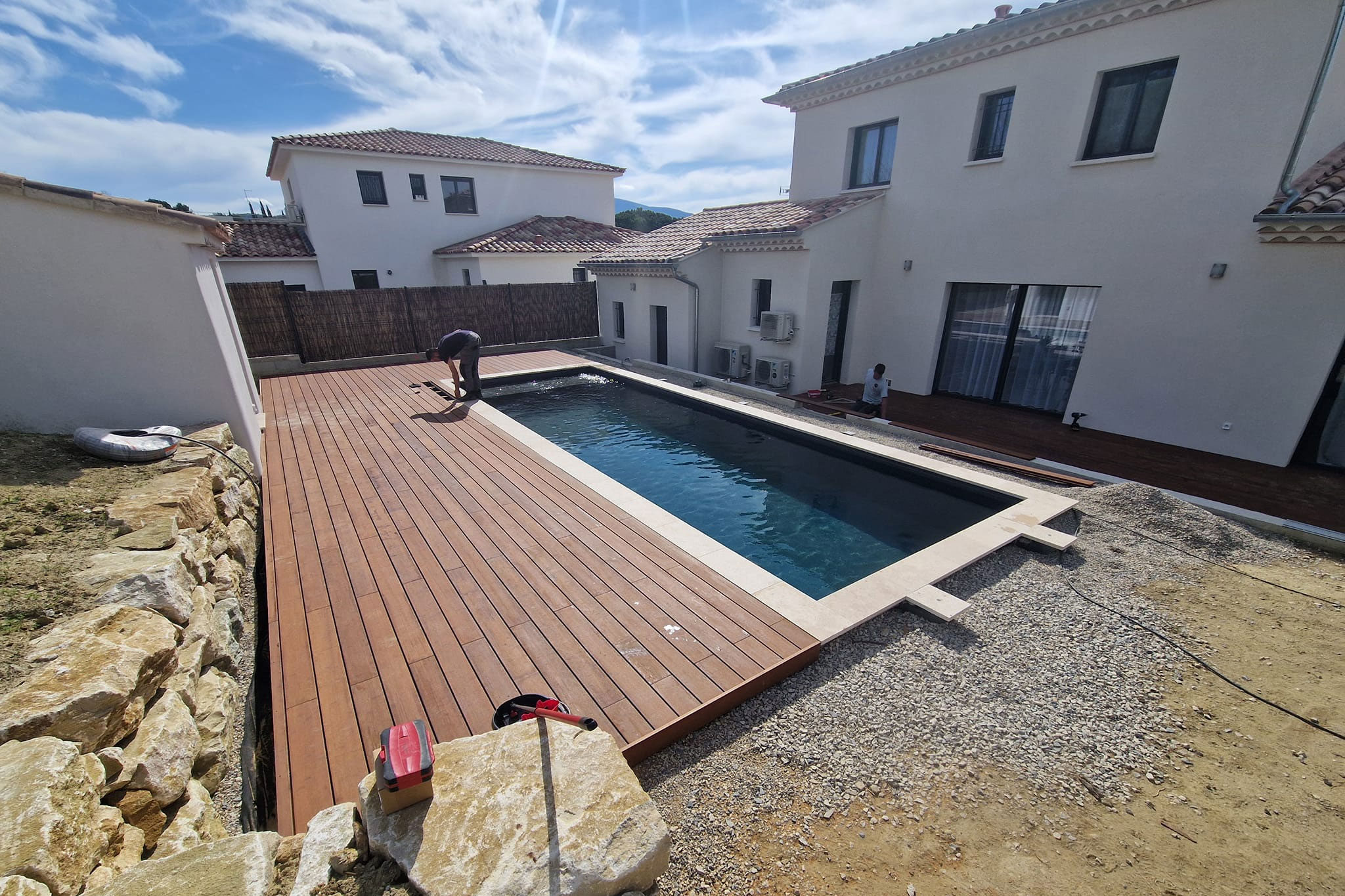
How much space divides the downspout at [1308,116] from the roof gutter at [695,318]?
862 centimetres

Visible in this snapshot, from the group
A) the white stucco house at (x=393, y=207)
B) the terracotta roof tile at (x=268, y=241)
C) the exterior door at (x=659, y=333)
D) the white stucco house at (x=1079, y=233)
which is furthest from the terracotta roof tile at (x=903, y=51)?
the terracotta roof tile at (x=268, y=241)

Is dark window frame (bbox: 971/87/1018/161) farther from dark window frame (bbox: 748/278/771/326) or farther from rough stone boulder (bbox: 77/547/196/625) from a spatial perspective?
rough stone boulder (bbox: 77/547/196/625)

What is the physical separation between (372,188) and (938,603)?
69.3 ft

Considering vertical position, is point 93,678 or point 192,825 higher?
point 93,678

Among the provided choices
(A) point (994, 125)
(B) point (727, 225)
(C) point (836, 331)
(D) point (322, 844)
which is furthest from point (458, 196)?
(D) point (322, 844)

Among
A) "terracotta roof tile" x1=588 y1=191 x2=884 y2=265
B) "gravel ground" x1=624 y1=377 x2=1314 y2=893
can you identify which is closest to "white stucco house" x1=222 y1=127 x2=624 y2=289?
"terracotta roof tile" x1=588 y1=191 x2=884 y2=265

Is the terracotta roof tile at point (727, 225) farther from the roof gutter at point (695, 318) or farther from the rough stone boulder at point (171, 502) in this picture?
the rough stone boulder at point (171, 502)

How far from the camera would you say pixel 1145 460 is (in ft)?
23.1

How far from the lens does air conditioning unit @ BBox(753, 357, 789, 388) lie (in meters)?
10.5

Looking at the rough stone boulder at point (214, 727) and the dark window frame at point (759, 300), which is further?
the dark window frame at point (759, 300)

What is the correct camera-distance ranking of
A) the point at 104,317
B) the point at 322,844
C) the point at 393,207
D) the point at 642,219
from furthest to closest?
the point at 642,219, the point at 393,207, the point at 104,317, the point at 322,844

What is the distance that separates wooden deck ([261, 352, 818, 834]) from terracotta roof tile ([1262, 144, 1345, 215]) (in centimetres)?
804

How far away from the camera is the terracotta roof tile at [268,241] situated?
16344mm

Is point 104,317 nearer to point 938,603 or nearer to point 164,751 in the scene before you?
point 164,751
